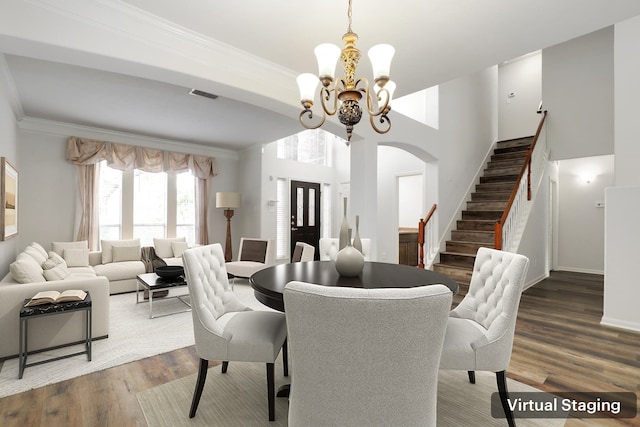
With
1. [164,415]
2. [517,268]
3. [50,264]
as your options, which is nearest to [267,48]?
[517,268]

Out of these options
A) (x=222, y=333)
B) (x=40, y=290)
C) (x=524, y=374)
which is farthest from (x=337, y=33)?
(x=40, y=290)

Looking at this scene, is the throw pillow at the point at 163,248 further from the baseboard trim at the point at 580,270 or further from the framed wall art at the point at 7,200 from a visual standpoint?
the baseboard trim at the point at 580,270

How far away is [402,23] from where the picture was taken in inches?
93.3

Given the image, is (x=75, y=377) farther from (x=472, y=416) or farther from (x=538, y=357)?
(x=538, y=357)

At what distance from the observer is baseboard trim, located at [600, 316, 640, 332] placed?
10.4ft

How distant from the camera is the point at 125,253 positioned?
515 centimetres

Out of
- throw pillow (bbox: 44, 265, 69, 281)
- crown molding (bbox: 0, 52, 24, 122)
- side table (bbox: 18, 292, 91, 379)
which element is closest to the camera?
side table (bbox: 18, 292, 91, 379)

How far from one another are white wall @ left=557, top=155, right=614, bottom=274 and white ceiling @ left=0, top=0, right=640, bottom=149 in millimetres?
4858

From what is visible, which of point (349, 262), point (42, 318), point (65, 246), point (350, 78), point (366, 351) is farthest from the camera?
point (65, 246)

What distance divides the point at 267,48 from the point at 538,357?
354cm

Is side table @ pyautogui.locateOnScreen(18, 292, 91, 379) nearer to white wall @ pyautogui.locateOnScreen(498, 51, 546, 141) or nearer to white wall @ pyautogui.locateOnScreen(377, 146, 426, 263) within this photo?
white wall @ pyautogui.locateOnScreen(377, 146, 426, 263)

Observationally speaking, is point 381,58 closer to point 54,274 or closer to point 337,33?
point 337,33

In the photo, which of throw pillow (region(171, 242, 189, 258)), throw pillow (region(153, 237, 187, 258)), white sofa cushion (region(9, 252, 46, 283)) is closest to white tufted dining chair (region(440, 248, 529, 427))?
white sofa cushion (region(9, 252, 46, 283))

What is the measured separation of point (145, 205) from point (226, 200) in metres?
1.51
